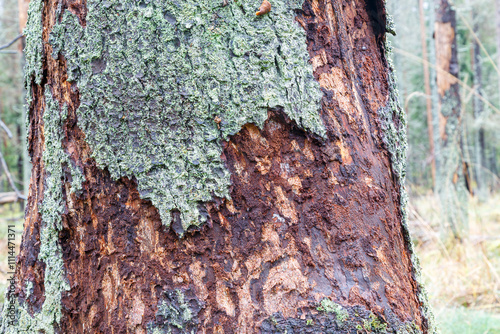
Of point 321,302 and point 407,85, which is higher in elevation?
point 407,85

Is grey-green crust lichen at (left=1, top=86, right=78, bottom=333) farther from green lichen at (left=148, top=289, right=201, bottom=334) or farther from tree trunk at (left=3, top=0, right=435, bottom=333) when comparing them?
green lichen at (left=148, top=289, right=201, bottom=334)

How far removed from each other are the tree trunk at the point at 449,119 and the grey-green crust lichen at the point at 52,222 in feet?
16.4

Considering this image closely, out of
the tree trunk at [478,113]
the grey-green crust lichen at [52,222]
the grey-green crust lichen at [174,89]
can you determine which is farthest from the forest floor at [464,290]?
the tree trunk at [478,113]

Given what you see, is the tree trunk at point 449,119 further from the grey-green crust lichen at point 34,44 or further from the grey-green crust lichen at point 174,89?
the grey-green crust lichen at point 34,44

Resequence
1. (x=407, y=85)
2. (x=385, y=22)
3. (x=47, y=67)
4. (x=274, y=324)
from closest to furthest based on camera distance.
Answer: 1. (x=274, y=324)
2. (x=47, y=67)
3. (x=385, y=22)
4. (x=407, y=85)

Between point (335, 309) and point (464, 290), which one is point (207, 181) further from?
point (464, 290)

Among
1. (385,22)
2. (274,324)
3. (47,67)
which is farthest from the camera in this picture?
(385,22)

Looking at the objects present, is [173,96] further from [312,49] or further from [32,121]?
[32,121]

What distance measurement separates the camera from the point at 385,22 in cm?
102

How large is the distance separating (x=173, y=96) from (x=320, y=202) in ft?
1.42

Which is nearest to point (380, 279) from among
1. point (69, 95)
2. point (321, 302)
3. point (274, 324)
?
point (321, 302)

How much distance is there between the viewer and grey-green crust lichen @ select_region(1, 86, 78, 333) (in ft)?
2.85

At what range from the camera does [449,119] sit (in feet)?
17.7

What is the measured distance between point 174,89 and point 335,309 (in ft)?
2.06
